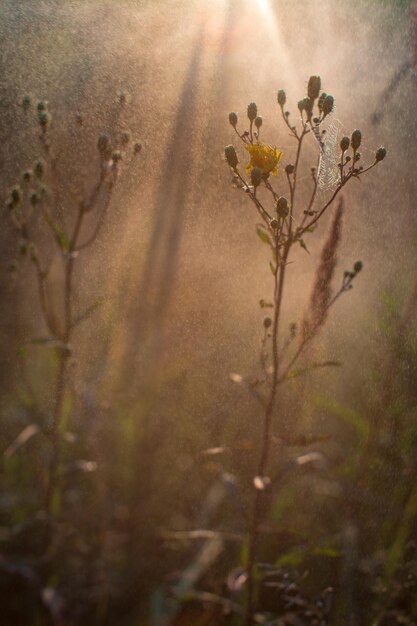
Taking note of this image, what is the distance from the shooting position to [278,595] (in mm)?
1751

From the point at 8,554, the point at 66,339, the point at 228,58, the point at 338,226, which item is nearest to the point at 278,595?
the point at 8,554

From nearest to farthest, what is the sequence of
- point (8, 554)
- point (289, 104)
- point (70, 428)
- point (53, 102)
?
point (8, 554) → point (70, 428) → point (53, 102) → point (289, 104)

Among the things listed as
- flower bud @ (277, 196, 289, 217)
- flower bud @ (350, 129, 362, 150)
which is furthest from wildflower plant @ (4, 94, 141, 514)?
flower bud @ (350, 129, 362, 150)

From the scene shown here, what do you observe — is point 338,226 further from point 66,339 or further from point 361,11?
point 361,11

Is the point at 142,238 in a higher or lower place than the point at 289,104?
lower

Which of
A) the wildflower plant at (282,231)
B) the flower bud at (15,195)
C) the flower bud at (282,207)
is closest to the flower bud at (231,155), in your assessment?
the wildflower plant at (282,231)

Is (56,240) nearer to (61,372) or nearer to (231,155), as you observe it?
(61,372)

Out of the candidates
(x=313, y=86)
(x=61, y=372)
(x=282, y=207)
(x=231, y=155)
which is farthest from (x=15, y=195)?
(x=313, y=86)

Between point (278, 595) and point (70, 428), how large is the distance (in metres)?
0.89

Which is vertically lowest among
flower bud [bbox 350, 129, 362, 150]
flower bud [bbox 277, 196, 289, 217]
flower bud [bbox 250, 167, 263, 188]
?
flower bud [bbox 277, 196, 289, 217]

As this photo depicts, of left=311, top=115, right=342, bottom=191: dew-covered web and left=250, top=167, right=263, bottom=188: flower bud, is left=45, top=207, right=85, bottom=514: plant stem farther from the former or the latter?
left=311, top=115, right=342, bottom=191: dew-covered web

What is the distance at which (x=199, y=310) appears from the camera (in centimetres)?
229

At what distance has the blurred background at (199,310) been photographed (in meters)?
1.76

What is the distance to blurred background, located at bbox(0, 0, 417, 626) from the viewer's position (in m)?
1.76
